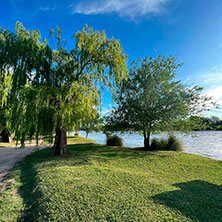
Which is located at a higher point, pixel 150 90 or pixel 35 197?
pixel 150 90

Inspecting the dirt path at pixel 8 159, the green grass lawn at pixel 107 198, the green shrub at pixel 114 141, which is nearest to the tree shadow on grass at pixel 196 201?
the green grass lawn at pixel 107 198

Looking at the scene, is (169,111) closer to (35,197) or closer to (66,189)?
(66,189)

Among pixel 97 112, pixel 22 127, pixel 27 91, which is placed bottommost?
pixel 22 127

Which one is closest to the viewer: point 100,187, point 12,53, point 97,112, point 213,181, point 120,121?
point 100,187

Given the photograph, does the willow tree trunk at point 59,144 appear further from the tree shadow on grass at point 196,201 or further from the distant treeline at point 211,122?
the distant treeline at point 211,122

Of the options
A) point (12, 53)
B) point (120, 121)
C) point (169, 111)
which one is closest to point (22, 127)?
point (12, 53)

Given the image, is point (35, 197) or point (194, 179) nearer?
point (35, 197)

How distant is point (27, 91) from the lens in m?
5.47

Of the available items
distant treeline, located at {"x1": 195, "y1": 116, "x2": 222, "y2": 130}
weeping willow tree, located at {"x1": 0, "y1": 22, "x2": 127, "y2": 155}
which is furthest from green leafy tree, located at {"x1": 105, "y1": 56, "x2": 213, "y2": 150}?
weeping willow tree, located at {"x1": 0, "y1": 22, "x2": 127, "y2": 155}

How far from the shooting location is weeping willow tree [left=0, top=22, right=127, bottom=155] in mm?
5637

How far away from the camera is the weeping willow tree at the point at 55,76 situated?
5637mm

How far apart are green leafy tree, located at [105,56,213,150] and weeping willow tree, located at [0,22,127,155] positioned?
9.47ft

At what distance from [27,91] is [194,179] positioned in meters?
7.32

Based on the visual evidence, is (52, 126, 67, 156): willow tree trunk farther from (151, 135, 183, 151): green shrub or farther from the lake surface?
(151, 135, 183, 151): green shrub
